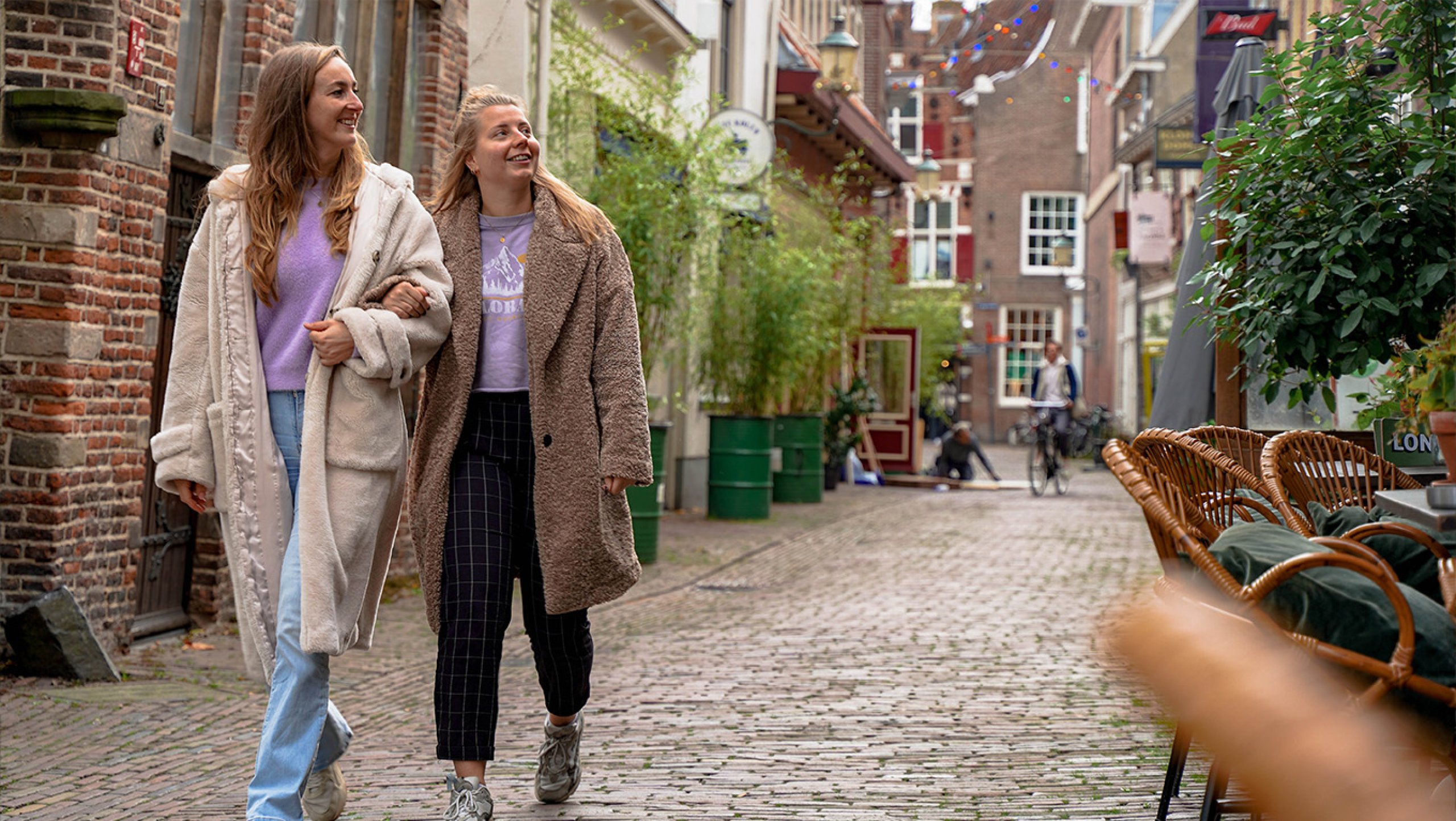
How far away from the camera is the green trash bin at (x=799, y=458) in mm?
17844

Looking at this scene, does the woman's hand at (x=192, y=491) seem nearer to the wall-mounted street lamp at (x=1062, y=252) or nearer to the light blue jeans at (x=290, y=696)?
the light blue jeans at (x=290, y=696)

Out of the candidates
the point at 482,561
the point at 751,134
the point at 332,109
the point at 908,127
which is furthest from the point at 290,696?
the point at 908,127

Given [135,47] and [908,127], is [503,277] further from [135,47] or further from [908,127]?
[908,127]

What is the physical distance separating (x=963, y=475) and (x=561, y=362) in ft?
62.9

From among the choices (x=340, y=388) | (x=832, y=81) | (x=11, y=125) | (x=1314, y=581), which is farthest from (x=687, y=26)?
(x=1314, y=581)

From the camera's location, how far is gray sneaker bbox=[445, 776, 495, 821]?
3.97 metres

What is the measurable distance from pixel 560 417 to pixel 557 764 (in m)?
1.00

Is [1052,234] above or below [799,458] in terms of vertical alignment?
above

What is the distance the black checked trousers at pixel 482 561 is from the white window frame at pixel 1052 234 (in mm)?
47355

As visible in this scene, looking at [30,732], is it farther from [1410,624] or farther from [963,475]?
[963,475]

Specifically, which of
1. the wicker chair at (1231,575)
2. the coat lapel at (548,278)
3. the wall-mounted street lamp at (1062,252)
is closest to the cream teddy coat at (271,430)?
the coat lapel at (548,278)

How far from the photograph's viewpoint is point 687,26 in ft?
54.9

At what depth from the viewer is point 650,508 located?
1149 cm

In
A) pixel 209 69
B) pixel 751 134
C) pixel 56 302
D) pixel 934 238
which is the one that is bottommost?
pixel 56 302
